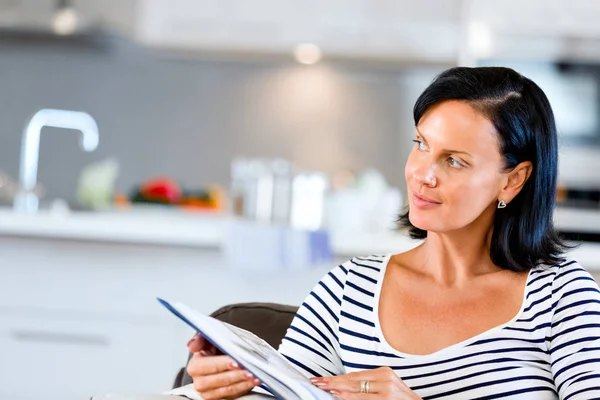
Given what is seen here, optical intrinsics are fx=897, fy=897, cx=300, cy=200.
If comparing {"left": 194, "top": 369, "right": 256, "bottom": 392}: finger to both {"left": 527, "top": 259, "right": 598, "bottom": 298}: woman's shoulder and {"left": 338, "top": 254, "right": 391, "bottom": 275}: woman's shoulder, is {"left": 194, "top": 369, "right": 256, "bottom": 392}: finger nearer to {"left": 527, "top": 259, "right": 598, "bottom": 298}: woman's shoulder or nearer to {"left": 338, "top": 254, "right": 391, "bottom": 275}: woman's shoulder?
{"left": 338, "top": 254, "right": 391, "bottom": 275}: woman's shoulder

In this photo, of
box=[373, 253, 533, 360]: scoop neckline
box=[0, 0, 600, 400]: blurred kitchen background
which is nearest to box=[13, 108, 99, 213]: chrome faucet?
box=[0, 0, 600, 400]: blurred kitchen background

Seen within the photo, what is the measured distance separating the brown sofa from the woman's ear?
0.43m

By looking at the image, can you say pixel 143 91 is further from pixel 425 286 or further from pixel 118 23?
pixel 425 286

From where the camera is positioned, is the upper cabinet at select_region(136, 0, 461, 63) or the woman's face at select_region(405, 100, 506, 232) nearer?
the woman's face at select_region(405, 100, 506, 232)

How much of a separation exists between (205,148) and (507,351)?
3.50 meters

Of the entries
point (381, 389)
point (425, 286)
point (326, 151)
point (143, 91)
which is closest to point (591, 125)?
point (326, 151)

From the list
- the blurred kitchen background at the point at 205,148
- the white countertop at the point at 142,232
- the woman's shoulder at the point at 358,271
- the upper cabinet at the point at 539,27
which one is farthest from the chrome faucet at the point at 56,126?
the woman's shoulder at the point at 358,271

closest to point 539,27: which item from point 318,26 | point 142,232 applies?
point 318,26

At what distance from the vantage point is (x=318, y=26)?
413 cm

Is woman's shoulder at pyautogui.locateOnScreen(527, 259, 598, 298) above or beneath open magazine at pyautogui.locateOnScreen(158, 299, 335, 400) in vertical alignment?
above

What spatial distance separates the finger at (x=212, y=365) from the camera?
1138mm

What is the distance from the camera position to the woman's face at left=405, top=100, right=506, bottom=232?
1293 mm

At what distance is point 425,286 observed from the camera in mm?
1388

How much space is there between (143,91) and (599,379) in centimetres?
378
